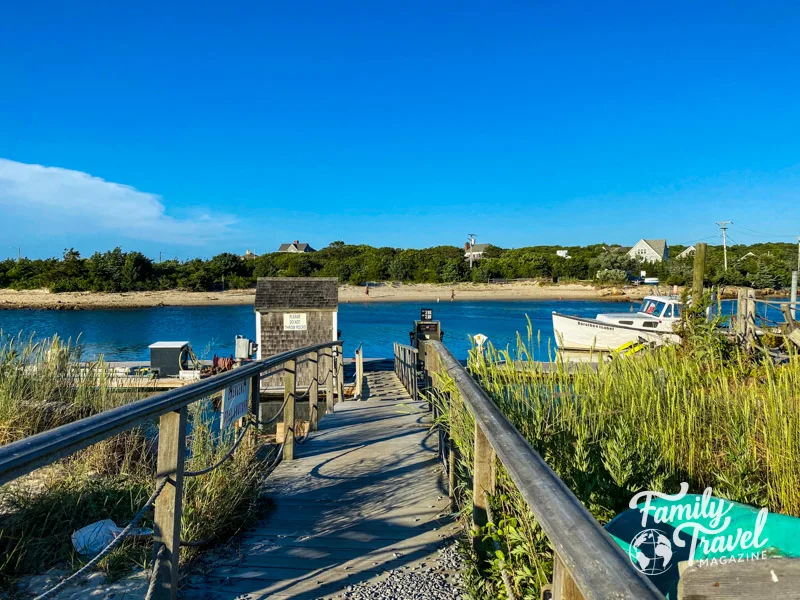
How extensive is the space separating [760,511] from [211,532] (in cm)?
258

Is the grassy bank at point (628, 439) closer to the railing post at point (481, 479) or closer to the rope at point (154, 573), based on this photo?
the railing post at point (481, 479)

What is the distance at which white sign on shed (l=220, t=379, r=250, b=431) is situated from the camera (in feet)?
11.9

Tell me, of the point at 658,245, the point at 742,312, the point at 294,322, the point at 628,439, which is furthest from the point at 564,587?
the point at 658,245

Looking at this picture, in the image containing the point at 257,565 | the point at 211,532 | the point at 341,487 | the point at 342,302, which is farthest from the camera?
the point at 342,302

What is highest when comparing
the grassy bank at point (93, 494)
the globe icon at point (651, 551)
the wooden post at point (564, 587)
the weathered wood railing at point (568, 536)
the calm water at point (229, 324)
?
the weathered wood railing at point (568, 536)

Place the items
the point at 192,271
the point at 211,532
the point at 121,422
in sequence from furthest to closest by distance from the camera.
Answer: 1. the point at 192,271
2. the point at 211,532
3. the point at 121,422

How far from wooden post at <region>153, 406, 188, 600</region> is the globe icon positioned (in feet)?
5.84

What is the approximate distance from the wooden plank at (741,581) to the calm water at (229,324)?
24482 millimetres

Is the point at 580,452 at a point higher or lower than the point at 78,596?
higher

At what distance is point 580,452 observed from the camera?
258 centimetres

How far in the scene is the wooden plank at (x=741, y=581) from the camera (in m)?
1.28

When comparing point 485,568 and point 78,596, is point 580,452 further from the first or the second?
point 78,596

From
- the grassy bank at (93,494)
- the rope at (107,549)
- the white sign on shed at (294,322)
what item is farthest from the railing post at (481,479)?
the white sign on shed at (294,322)

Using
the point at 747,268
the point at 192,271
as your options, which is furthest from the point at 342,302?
the point at 747,268
